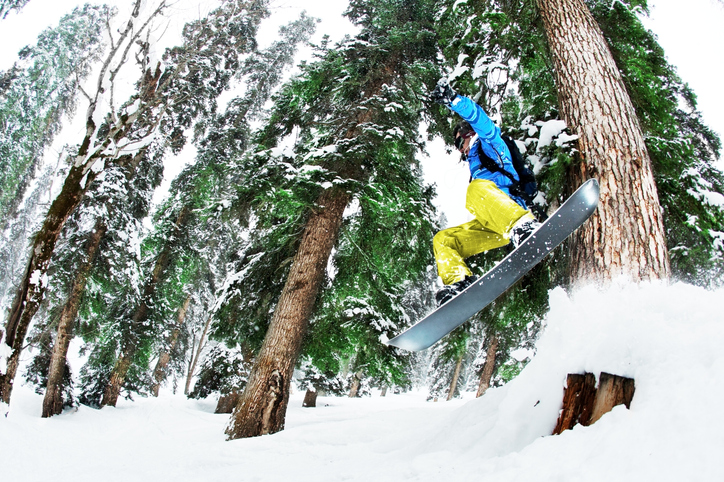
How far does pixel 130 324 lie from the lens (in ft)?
37.3

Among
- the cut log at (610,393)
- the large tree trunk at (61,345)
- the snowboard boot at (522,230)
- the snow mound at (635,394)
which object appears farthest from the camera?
the large tree trunk at (61,345)

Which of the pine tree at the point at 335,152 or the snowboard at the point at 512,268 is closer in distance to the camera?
the snowboard at the point at 512,268

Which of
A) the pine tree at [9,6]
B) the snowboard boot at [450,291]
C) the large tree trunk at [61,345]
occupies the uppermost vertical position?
the pine tree at [9,6]

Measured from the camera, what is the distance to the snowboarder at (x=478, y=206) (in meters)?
2.82

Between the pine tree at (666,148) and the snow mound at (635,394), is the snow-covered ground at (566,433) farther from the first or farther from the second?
the pine tree at (666,148)

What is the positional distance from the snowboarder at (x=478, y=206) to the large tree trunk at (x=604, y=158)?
0.51 metres

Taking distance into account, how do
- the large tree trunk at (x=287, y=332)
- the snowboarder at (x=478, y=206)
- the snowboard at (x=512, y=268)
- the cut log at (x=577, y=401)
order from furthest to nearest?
the large tree trunk at (x=287, y=332), the snowboarder at (x=478, y=206), the snowboard at (x=512, y=268), the cut log at (x=577, y=401)

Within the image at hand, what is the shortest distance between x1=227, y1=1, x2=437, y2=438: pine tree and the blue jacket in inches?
121

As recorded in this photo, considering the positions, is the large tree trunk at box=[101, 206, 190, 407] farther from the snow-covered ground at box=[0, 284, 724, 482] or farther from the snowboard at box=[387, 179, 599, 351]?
the snowboard at box=[387, 179, 599, 351]

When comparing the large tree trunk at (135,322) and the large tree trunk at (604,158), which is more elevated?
the large tree trunk at (604,158)

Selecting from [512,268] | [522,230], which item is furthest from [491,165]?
[512,268]

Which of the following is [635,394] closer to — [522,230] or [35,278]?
[522,230]

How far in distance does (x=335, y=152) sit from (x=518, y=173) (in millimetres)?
3623

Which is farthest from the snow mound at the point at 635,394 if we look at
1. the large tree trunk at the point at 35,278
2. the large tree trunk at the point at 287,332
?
the large tree trunk at the point at 35,278
